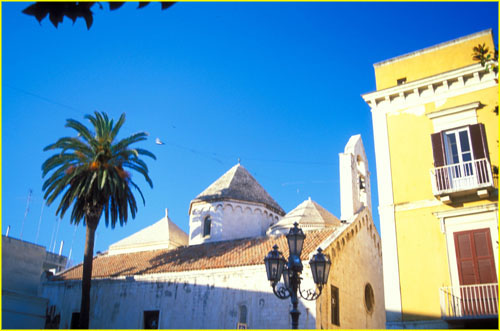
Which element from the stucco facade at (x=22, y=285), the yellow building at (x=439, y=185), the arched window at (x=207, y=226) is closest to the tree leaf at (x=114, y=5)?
the yellow building at (x=439, y=185)

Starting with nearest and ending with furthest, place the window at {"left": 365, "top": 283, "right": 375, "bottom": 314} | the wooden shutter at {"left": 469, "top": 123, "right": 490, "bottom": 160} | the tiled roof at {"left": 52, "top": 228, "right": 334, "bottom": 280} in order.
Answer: the wooden shutter at {"left": 469, "top": 123, "right": 490, "bottom": 160}, the tiled roof at {"left": 52, "top": 228, "right": 334, "bottom": 280}, the window at {"left": 365, "top": 283, "right": 375, "bottom": 314}

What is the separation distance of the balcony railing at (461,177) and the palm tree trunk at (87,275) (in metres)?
17.1

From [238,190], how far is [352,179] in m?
9.76

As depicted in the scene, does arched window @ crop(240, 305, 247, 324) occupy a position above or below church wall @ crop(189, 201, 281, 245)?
below

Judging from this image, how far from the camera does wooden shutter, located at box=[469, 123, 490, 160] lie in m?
14.4

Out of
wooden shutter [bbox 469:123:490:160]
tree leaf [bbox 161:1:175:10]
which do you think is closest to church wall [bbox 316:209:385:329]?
wooden shutter [bbox 469:123:490:160]

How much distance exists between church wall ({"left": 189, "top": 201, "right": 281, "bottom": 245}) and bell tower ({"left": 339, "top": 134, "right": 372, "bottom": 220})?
780 cm

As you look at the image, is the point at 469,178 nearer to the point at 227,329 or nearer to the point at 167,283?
the point at 227,329

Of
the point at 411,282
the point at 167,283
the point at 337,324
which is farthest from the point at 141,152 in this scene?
the point at 411,282

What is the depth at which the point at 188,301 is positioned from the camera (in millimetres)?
23281

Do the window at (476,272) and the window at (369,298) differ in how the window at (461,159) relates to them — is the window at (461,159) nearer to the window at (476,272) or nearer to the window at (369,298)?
the window at (476,272)

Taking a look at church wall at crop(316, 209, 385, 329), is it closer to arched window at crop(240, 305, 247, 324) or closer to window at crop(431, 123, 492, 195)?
arched window at crop(240, 305, 247, 324)

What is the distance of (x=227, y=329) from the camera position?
2142cm

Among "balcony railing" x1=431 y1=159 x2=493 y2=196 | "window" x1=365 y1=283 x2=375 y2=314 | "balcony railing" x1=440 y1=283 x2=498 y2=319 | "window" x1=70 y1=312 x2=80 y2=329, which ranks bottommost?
"window" x1=70 y1=312 x2=80 y2=329
